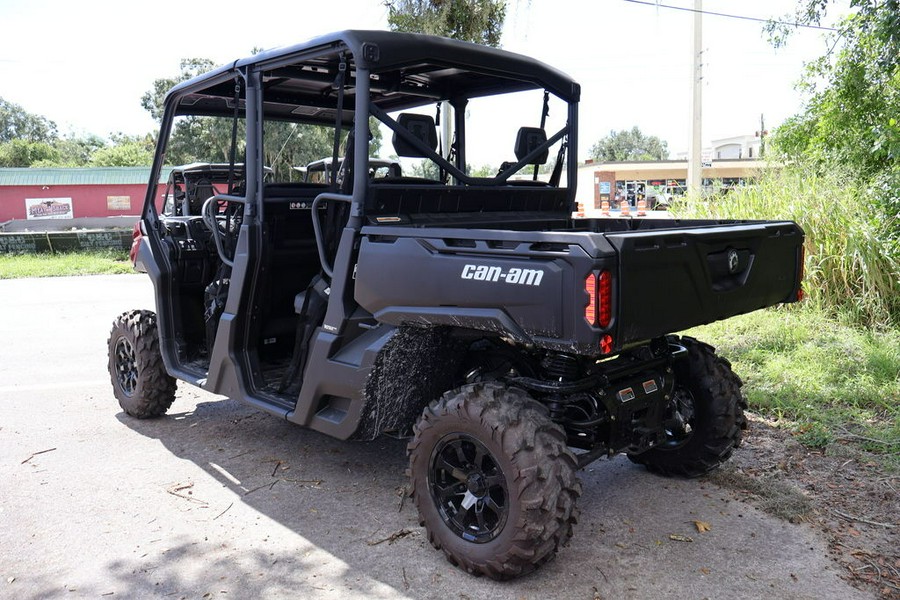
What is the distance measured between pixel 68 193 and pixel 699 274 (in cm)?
3634

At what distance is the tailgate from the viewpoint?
3049 millimetres

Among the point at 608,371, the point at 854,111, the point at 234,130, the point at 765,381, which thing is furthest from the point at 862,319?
the point at 234,130

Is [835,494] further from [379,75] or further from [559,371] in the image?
[379,75]

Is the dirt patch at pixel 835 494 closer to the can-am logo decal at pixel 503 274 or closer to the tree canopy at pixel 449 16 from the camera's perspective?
the can-am logo decal at pixel 503 274

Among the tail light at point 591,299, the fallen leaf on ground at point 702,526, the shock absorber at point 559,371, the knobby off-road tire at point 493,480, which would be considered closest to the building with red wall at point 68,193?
the knobby off-road tire at point 493,480

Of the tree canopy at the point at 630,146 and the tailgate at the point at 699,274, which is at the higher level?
the tree canopy at the point at 630,146

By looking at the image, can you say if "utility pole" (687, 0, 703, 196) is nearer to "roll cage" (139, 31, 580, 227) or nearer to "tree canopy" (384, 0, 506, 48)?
"tree canopy" (384, 0, 506, 48)

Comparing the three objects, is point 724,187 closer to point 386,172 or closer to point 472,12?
point 472,12

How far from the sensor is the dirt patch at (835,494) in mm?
3500

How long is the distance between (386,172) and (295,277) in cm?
92

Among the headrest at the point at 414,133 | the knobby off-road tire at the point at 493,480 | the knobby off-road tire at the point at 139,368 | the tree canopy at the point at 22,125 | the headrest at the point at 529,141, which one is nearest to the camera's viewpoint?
the knobby off-road tire at the point at 493,480

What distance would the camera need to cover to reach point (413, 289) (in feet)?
11.6

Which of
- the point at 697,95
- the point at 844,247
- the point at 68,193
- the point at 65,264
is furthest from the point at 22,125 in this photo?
the point at 844,247

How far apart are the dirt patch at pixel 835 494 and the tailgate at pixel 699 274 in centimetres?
109
